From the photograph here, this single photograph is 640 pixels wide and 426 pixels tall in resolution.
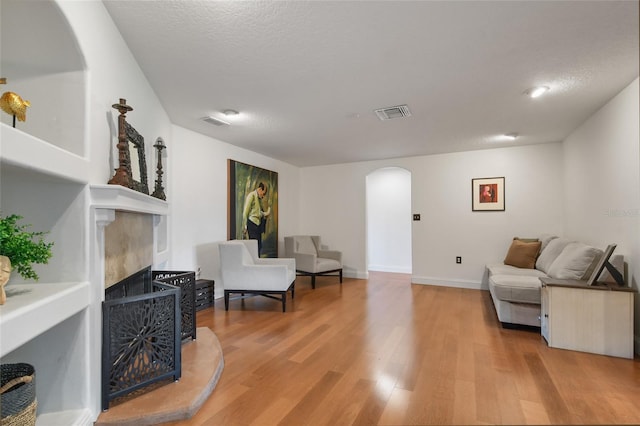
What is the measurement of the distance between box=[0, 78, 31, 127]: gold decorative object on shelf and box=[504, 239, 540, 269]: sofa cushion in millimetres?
4755

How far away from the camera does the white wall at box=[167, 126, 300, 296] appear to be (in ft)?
11.7

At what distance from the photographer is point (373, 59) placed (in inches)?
83.9

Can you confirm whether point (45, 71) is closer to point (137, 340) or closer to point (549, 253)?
point (137, 340)

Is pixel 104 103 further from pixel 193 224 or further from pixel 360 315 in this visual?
pixel 360 315

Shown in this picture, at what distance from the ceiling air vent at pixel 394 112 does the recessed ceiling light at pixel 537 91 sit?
99 centimetres

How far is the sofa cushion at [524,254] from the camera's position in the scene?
3889 mm

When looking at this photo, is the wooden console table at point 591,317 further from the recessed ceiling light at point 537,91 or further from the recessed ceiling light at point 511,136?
the recessed ceiling light at point 511,136

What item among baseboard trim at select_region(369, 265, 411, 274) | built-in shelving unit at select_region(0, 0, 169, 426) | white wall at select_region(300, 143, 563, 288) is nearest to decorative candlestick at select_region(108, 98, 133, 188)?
built-in shelving unit at select_region(0, 0, 169, 426)

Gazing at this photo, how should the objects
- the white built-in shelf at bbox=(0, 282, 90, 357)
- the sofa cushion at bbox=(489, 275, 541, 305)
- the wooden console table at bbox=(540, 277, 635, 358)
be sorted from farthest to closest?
the sofa cushion at bbox=(489, 275, 541, 305) → the wooden console table at bbox=(540, 277, 635, 358) → the white built-in shelf at bbox=(0, 282, 90, 357)

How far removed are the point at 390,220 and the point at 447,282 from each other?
1.92m

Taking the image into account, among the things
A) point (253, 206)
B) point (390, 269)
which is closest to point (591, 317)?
point (253, 206)

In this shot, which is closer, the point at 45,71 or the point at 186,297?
the point at 45,71

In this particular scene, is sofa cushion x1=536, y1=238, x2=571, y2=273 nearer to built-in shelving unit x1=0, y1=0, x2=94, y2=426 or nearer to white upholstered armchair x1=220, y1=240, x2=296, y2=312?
white upholstered armchair x1=220, y1=240, x2=296, y2=312

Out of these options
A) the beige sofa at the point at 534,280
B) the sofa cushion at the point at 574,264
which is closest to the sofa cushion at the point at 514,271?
the beige sofa at the point at 534,280
